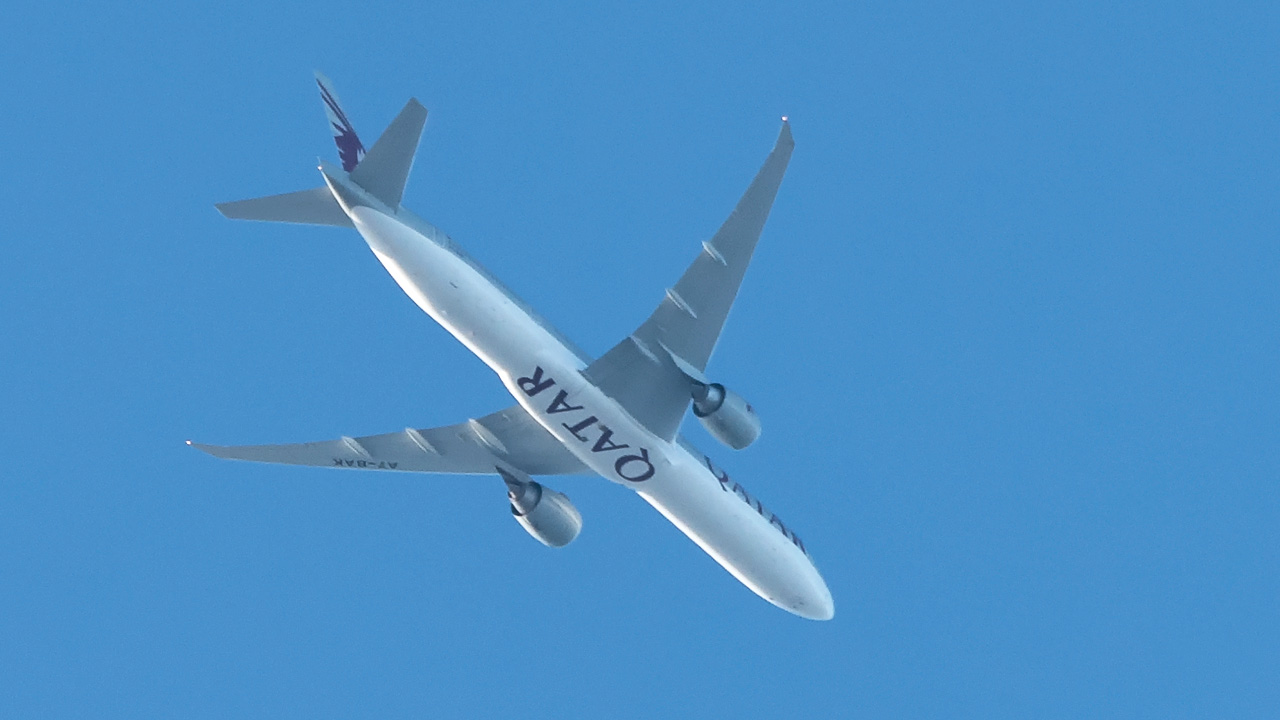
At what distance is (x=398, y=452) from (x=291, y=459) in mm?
2629

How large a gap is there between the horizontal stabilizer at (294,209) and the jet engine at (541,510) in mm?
7911

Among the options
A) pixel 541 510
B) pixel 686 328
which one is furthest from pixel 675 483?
pixel 686 328

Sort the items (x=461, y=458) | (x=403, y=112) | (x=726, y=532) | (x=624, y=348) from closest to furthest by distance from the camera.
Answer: (x=403, y=112), (x=624, y=348), (x=726, y=532), (x=461, y=458)

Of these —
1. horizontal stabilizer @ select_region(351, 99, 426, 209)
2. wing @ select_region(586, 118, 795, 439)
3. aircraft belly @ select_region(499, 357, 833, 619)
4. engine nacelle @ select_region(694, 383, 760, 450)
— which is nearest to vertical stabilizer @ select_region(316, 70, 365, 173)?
horizontal stabilizer @ select_region(351, 99, 426, 209)

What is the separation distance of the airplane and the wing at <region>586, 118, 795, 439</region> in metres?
0.03

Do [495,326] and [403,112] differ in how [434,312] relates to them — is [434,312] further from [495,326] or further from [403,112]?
[403,112]

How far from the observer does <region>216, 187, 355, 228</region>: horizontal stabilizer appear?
30.4m

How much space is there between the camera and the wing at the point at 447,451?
118ft

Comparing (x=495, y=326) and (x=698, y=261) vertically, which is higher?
(x=698, y=261)

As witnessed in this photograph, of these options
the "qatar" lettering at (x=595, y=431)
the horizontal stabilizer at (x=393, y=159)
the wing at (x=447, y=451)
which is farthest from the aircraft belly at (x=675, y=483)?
the horizontal stabilizer at (x=393, y=159)

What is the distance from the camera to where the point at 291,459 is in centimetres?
3741

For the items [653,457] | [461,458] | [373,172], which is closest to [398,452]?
[461,458]

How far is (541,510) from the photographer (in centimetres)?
3538

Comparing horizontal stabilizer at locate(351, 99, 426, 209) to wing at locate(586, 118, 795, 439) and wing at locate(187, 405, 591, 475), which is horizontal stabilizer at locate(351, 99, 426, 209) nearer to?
wing at locate(586, 118, 795, 439)
